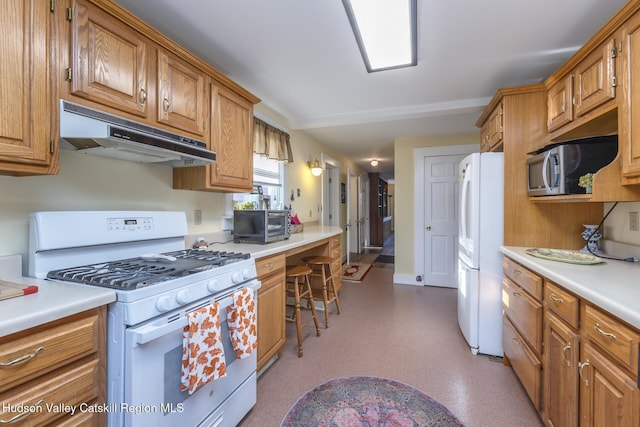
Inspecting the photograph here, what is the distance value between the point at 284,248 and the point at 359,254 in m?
4.91

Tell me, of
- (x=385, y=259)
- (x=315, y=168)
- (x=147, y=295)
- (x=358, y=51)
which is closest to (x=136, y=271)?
(x=147, y=295)

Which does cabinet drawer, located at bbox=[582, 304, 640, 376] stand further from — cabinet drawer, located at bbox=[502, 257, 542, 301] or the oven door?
the oven door

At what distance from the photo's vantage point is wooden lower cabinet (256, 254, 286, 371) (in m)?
1.91

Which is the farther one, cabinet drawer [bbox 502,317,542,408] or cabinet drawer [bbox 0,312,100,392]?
cabinet drawer [bbox 502,317,542,408]

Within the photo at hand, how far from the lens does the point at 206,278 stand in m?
1.35

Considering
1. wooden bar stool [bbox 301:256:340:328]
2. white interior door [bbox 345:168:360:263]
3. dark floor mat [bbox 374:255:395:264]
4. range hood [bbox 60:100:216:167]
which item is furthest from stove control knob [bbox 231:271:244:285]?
dark floor mat [bbox 374:255:395:264]

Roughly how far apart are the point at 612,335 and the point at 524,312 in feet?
2.79

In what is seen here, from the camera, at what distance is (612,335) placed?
0.96 metres

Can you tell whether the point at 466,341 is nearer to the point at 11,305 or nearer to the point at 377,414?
the point at 377,414

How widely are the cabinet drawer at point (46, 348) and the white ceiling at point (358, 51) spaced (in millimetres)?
1667

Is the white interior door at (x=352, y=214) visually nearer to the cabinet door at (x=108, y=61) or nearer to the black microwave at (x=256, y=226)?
the black microwave at (x=256, y=226)

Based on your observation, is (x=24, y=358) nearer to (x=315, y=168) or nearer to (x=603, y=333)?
(x=603, y=333)

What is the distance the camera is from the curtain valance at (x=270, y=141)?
2.81m

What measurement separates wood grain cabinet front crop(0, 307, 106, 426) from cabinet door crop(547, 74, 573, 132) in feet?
8.97
